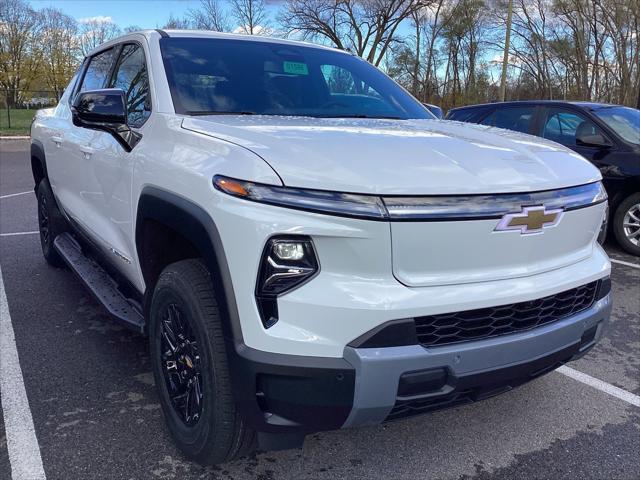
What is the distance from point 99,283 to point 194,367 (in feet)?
4.90

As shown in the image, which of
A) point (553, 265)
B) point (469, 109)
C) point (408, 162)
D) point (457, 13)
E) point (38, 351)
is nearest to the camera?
point (408, 162)

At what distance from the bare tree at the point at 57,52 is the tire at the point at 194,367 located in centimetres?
2659

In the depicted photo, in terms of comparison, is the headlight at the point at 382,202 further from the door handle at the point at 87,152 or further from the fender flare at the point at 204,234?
the door handle at the point at 87,152

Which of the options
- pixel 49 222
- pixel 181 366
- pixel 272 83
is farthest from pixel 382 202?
pixel 49 222

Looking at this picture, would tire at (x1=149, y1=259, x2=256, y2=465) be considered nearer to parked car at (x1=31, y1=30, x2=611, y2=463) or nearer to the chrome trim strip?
parked car at (x1=31, y1=30, x2=611, y2=463)

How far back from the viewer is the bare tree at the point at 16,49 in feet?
81.0

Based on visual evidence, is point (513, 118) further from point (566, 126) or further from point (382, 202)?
point (382, 202)

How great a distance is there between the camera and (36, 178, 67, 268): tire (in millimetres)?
4528

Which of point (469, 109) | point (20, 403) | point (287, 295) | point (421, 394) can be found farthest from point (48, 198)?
point (469, 109)

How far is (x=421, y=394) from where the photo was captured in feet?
5.94

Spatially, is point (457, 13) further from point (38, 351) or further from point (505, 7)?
point (38, 351)

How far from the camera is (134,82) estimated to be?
9.95 feet

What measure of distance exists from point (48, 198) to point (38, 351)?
5.76ft

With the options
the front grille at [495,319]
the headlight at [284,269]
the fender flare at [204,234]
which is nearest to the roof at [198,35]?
the fender flare at [204,234]
